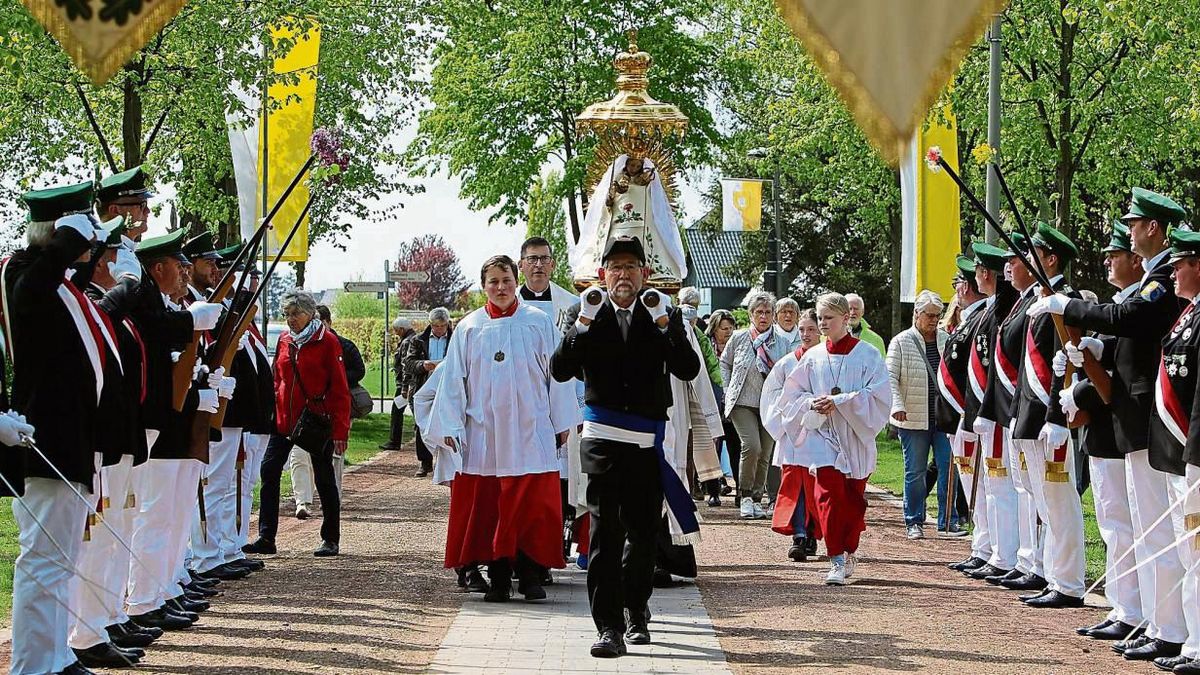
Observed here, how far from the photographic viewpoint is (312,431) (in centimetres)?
1238

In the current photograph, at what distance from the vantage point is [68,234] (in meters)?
6.63

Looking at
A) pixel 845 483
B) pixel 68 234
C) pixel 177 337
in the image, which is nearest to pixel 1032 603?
pixel 845 483

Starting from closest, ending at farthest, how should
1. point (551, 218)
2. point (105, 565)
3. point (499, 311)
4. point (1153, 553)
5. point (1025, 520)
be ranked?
Result: point (105, 565), point (1153, 553), point (499, 311), point (1025, 520), point (551, 218)

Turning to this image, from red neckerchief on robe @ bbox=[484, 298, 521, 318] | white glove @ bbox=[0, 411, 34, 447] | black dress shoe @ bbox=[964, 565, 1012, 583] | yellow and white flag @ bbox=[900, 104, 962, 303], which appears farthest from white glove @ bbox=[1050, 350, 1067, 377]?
white glove @ bbox=[0, 411, 34, 447]

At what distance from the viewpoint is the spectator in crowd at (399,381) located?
21.4m

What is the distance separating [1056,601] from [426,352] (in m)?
11.6

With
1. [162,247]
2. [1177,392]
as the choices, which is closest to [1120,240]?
[1177,392]

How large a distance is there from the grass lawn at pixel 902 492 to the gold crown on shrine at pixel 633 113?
13.7ft

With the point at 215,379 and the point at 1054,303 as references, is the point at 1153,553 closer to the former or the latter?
the point at 1054,303

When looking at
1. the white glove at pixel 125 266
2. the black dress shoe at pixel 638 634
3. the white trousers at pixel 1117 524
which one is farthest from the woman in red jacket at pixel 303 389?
the white trousers at pixel 1117 524

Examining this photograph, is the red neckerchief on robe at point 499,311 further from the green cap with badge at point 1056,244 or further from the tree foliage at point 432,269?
the tree foliage at point 432,269

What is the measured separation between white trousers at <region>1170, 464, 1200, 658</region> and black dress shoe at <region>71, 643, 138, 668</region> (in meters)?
4.86

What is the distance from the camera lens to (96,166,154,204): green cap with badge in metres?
8.19

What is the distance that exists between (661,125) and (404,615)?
15.3 feet
